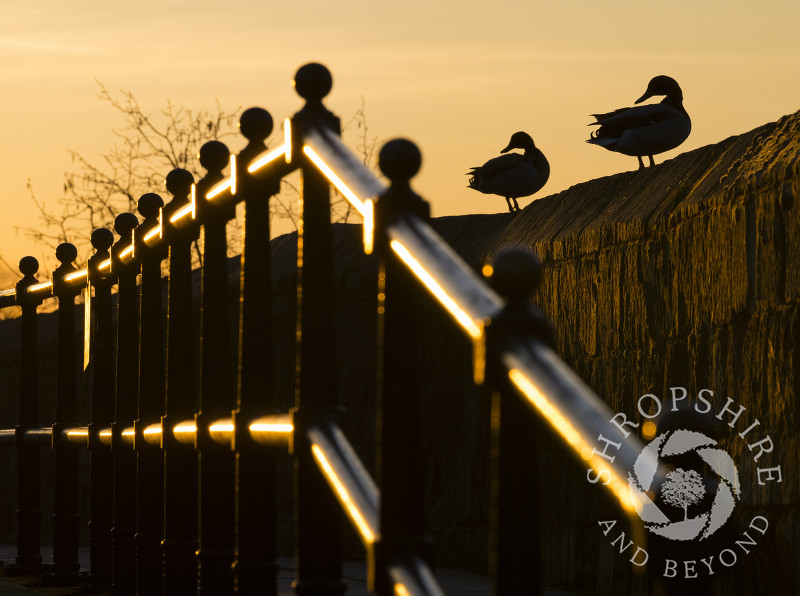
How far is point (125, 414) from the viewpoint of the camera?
187 inches

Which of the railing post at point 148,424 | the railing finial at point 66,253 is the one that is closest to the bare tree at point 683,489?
the railing post at point 148,424

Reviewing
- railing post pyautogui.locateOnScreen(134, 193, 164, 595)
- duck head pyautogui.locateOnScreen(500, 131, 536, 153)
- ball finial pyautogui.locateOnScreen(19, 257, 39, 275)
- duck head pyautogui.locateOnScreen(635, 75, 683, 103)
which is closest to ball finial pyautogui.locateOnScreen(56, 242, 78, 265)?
ball finial pyautogui.locateOnScreen(19, 257, 39, 275)

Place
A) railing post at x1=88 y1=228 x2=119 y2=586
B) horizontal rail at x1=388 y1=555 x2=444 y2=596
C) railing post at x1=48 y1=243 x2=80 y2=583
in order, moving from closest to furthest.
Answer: horizontal rail at x1=388 y1=555 x2=444 y2=596, railing post at x1=88 y1=228 x2=119 y2=586, railing post at x1=48 y1=243 x2=80 y2=583

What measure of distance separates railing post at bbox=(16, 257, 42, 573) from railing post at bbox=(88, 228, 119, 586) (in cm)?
96

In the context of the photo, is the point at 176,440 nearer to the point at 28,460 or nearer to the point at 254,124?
the point at 254,124

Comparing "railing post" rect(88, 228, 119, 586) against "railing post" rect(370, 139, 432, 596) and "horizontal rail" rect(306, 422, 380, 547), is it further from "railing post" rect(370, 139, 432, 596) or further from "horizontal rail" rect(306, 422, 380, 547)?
"railing post" rect(370, 139, 432, 596)

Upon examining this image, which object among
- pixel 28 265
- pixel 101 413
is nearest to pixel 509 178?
pixel 28 265

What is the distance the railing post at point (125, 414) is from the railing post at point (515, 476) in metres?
3.27

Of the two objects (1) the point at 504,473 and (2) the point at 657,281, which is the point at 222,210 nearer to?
(2) the point at 657,281

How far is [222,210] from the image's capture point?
3.57m

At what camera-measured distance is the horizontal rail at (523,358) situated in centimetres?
129

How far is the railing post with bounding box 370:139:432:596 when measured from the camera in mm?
2008

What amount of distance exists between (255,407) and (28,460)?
351cm

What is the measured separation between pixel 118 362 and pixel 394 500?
3.00m
